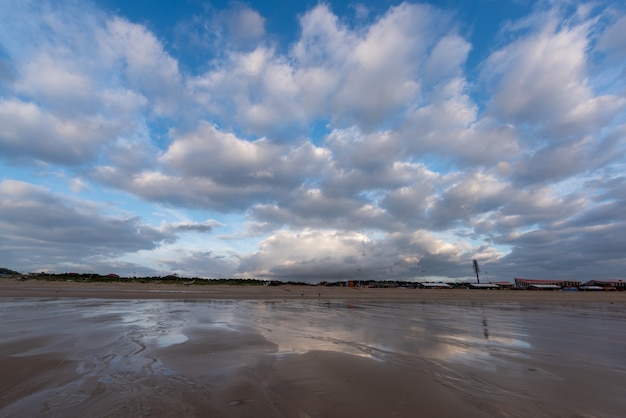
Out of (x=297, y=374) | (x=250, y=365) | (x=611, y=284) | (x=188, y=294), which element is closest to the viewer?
(x=297, y=374)

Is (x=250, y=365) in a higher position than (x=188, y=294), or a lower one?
lower

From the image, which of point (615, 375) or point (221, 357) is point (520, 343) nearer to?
point (615, 375)

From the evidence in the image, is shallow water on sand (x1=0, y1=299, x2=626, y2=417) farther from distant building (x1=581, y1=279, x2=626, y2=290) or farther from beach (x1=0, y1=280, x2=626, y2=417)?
distant building (x1=581, y1=279, x2=626, y2=290)

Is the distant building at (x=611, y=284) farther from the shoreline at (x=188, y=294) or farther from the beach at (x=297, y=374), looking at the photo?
the beach at (x=297, y=374)

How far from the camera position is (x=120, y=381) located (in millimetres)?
5273

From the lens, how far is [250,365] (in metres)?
6.52

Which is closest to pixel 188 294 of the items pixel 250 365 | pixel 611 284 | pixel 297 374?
pixel 250 365

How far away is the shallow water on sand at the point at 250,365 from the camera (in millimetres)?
4473

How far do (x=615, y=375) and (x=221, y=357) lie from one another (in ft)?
28.3

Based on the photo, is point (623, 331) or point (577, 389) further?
point (623, 331)

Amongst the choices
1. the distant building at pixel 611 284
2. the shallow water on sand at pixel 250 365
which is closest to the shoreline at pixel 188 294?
the shallow water on sand at pixel 250 365

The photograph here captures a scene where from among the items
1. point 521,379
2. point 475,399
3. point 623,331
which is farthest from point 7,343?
point 623,331

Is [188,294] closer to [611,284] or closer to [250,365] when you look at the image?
[250,365]

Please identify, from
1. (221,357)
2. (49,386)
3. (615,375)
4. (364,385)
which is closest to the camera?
(49,386)
